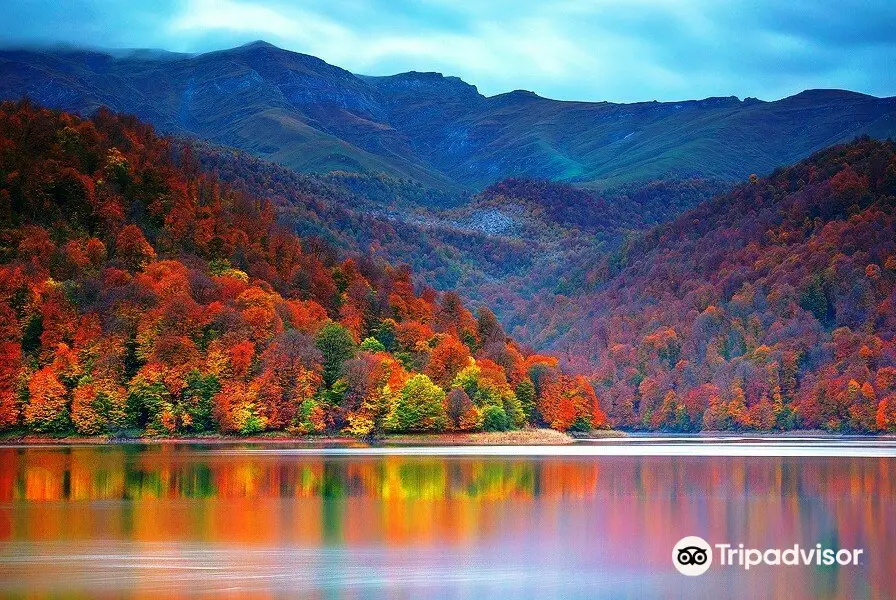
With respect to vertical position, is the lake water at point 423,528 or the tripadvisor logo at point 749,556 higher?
the tripadvisor logo at point 749,556

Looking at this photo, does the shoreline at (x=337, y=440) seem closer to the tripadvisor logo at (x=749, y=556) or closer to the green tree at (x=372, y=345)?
the green tree at (x=372, y=345)

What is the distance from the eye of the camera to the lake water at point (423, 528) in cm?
4731

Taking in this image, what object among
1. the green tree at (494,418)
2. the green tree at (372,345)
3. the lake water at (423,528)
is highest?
the green tree at (372,345)

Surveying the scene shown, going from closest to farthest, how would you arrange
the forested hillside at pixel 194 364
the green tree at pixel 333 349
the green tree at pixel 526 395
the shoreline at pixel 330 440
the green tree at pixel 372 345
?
the shoreline at pixel 330 440, the forested hillside at pixel 194 364, the green tree at pixel 333 349, the green tree at pixel 526 395, the green tree at pixel 372 345

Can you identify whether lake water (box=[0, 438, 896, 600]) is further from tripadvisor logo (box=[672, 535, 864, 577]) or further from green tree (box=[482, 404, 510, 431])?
green tree (box=[482, 404, 510, 431])

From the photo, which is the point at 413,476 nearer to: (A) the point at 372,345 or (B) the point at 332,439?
→ (B) the point at 332,439

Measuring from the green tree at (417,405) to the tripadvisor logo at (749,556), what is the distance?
9604 centimetres

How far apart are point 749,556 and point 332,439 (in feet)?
343

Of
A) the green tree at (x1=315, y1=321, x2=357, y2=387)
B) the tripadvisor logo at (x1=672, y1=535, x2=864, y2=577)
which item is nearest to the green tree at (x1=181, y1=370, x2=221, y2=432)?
the green tree at (x1=315, y1=321, x2=357, y2=387)

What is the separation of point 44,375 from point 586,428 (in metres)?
79.5

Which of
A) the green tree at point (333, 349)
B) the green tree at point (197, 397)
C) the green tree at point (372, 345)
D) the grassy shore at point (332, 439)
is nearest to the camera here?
the grassy shore at point (332, 439)

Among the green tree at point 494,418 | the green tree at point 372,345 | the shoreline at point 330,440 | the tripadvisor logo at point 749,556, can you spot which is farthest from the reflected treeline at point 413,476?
the green tree at point 372,345

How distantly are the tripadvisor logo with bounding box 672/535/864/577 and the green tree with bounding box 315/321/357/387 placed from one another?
10614 cm

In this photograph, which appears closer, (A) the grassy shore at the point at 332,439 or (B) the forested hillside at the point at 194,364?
(A) the grassy shore at the point at 332,439
